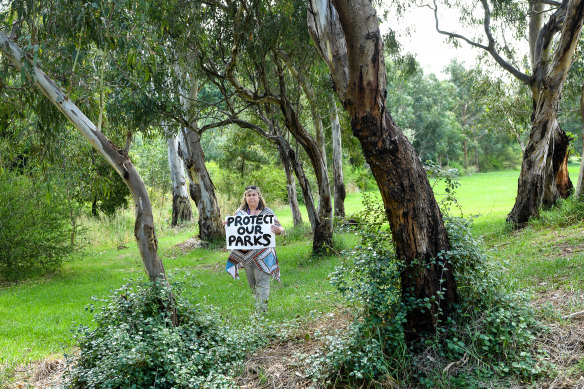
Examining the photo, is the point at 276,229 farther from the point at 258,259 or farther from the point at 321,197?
the point at 321,197

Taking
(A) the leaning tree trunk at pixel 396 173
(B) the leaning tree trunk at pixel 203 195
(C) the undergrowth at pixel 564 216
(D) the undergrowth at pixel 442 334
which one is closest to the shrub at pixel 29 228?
(B) the leaning tree trunk at pixel 203 195

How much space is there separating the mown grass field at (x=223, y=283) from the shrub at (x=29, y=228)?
567 mm

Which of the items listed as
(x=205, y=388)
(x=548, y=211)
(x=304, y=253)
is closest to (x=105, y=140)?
(x=205, y=388)

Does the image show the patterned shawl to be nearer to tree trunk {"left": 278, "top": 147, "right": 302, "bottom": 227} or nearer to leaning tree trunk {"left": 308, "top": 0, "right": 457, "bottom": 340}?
leaning tree trunk {"left": 308, "top": 0, "right": 457, "bottom": 340}

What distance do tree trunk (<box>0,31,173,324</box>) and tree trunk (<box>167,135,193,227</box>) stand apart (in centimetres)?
1508

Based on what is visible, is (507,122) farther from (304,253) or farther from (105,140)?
(105,140)

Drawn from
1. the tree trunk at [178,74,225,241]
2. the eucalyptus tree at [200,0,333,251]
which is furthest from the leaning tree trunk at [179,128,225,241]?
the eucalyptus tree at [200,0,333,251]

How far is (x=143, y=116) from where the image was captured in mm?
11648

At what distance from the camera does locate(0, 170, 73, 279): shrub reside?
12.0 metres

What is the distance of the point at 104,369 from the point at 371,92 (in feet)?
11.7

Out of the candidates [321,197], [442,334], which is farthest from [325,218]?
[321,197]

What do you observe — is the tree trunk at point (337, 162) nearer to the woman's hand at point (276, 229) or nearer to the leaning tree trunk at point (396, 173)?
the woman's hand at point (276, 229)

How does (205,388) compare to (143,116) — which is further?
(143,116)

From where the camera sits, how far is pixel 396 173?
4914 millimetres
